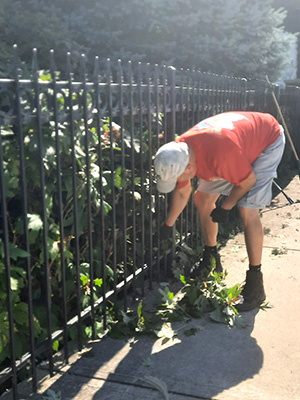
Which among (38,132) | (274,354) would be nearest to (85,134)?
(38,132)

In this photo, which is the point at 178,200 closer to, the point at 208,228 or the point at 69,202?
the point at 208,228

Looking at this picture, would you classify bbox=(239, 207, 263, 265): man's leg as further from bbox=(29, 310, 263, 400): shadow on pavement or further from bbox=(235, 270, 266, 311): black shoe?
bbox=(29, 310, 263, 400): shadow on pavement

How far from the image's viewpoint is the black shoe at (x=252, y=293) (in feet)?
13.5

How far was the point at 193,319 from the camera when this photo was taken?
13.0 ft

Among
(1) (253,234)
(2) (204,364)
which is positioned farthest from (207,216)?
(2) (204,364)

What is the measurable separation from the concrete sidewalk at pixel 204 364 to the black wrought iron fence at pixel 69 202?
21 cm

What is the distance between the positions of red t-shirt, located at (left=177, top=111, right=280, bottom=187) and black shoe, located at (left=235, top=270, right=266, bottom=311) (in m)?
0.84

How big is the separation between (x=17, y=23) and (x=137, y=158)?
7.36 meters

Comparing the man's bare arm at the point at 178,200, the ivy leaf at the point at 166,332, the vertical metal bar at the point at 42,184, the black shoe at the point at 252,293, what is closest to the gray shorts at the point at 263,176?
the man's bare arm at the point at 178,200

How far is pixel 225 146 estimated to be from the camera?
3.72m

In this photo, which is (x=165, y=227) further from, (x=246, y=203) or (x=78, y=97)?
(x=78, y=97)

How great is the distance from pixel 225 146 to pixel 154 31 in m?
9.73

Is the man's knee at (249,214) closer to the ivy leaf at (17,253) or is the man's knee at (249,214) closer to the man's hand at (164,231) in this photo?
the man's hand at (164,231)

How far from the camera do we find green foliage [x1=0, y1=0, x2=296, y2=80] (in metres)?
10.8
